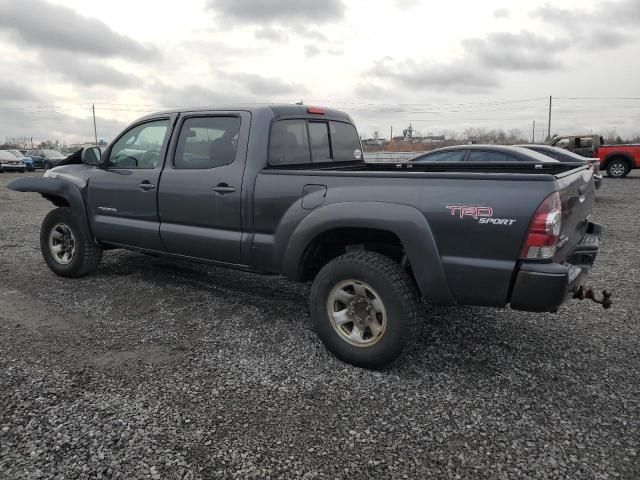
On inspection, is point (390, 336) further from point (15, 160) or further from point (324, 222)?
point (15, 160)

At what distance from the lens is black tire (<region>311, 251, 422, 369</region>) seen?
3102 mm

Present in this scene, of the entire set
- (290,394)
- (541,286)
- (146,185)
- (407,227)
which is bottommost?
(290,394)

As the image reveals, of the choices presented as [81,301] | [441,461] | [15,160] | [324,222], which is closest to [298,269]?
[324,222]

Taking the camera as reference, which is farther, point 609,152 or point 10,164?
point 10,164

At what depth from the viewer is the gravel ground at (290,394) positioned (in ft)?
7.81

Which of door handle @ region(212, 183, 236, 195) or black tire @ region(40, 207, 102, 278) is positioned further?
black tire @ region(40, 207, 102, 278)

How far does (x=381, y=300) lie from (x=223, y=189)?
1.62 meters

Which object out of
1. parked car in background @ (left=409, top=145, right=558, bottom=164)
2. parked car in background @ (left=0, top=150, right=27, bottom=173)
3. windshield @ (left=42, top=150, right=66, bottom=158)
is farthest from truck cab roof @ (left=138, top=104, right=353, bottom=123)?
windshield @ (left=42, top=150, right=66, bottom=158)

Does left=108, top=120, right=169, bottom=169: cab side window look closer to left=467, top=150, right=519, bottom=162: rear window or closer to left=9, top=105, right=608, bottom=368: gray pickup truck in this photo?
left=9, top=105, right=608, bottom=368: gray pickup truck

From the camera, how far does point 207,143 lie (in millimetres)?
4191

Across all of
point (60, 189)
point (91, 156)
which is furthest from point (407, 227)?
point (60, 189)

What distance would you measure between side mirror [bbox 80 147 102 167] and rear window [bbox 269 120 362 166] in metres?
2.22

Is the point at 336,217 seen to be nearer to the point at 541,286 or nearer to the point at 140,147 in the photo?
the point at 541,286

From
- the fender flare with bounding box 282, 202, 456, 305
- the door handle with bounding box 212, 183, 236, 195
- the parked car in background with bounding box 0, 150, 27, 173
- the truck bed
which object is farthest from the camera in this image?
the parked car in background with bounding box 0, 150, 27, 173
